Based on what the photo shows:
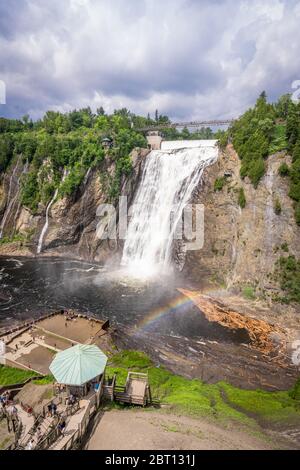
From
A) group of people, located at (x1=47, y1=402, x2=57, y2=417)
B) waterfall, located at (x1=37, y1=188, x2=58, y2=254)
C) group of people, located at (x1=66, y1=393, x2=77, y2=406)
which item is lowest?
group of people, located at (x1=47, y1=402, x2=57, y2=417)

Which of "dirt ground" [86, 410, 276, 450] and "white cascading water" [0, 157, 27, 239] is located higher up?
"white cascading water" [0, 157, 27, 239]

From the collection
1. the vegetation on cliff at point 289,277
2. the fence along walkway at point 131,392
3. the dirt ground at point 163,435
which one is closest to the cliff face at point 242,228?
the vegetation on cliff at point 289,277

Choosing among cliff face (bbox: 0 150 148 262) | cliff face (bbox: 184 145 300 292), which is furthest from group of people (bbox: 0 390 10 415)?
cliff face (bbox: 0 150 148 262)

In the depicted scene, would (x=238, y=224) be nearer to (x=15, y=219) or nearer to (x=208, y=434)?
(x=208, y=434)

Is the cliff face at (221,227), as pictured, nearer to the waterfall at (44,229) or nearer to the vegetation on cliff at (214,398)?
the waterfall at (44,229)

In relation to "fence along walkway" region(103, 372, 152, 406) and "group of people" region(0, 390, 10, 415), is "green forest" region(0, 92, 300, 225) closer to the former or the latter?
"fence along walkway" region(103, 372, 152, 406)
